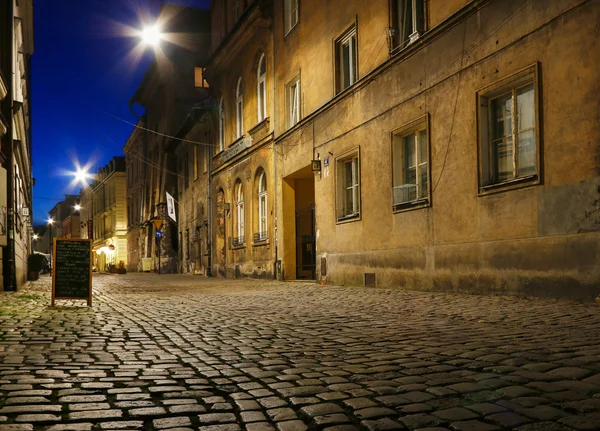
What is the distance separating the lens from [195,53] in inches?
1510

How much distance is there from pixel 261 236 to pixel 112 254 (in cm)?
4181

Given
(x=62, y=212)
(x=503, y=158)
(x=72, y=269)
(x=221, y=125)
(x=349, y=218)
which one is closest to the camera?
(x=503, y=158)

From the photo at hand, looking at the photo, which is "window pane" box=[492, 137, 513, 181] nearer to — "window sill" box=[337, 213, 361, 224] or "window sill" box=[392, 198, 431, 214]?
"window sill" box=[392, 198, 431, 214]

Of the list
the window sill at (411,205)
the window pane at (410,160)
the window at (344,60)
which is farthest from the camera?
the window at (344,60)

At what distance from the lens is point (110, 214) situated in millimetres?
62750

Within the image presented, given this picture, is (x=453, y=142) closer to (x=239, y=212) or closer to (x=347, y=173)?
(x=347, y=173)

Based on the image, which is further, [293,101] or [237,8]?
[237,8]

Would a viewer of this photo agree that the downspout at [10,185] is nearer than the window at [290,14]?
Yes

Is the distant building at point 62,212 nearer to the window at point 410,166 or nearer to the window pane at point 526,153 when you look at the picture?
the window at point 410,166

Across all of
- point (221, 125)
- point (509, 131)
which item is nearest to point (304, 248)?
point (221, 125)

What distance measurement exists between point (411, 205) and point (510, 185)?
2888mm

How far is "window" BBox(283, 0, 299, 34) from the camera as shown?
18.9m

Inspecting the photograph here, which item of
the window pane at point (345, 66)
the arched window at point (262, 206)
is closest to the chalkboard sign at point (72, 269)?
the window pane at point (345, 66)

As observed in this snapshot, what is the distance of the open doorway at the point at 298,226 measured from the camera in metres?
19.0
